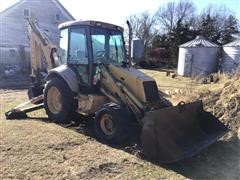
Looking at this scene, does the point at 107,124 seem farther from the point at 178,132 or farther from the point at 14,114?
the point at 14,114

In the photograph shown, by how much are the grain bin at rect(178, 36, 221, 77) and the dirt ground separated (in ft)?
53.6

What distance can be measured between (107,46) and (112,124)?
195 cm

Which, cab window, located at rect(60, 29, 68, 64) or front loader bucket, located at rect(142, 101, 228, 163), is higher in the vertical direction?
cab window, located at rect(60, 29, 68, 64)

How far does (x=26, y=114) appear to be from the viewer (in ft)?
29.0

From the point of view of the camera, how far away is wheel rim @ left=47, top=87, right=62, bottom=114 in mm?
7934

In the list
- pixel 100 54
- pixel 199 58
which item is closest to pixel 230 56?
pixel 199 58

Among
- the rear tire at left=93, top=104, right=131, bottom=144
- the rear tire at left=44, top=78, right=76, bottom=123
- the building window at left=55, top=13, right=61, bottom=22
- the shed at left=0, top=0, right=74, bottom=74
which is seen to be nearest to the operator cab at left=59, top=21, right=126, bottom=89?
the rear tire at left=44, top=78, right=76, bottom=123

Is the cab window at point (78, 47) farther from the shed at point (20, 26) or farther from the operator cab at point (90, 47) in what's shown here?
the shed at point (20, 26)

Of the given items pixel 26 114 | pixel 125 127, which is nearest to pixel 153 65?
pixel 26 114

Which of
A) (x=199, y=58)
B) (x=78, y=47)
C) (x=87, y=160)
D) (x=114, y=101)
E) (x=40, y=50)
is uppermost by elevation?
(x=78, y=47)

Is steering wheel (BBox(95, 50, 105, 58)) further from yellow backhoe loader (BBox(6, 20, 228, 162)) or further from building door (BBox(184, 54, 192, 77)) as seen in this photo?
building door (BBox(184, 54, 192, 77))

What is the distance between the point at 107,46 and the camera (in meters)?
7.37

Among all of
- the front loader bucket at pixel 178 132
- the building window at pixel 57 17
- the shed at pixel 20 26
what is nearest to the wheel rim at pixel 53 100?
the front loader bucket at pixel 178 132

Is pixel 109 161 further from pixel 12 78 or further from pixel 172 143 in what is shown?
pixel 12 78
